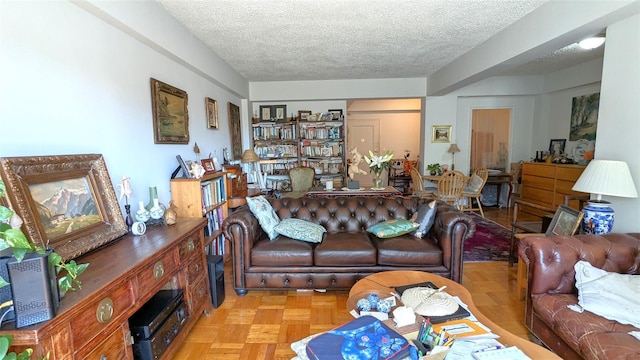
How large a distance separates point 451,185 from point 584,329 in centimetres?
349

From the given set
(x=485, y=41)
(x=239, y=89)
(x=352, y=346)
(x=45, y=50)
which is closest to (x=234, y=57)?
(x=239, y=89)

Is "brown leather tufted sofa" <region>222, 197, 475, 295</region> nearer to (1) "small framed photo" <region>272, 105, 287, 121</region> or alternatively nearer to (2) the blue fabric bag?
(2) the blue fabric bag

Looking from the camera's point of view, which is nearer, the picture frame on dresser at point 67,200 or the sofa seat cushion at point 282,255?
the picture frame on dresser at point 67,200

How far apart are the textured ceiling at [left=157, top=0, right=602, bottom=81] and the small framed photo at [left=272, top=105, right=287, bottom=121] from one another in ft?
3.72

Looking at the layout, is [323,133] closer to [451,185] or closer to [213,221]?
[451,185]

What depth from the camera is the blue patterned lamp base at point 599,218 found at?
2.01m

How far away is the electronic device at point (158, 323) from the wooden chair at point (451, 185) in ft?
13.7

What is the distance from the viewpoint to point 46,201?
1.34 meters

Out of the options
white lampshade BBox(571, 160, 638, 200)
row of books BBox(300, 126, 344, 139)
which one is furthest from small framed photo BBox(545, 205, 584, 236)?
row of books BBox(300, 126, 344, 139)

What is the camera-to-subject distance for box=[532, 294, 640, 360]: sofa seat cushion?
1260 millimetres

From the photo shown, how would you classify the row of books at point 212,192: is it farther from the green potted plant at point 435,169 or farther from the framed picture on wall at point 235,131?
the green potted plant at point 435,169

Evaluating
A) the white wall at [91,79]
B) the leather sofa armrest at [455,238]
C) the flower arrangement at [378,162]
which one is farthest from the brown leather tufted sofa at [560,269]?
the white wall at [91,79]

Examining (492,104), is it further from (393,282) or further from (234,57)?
(393,282)

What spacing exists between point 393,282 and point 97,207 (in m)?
1.83
